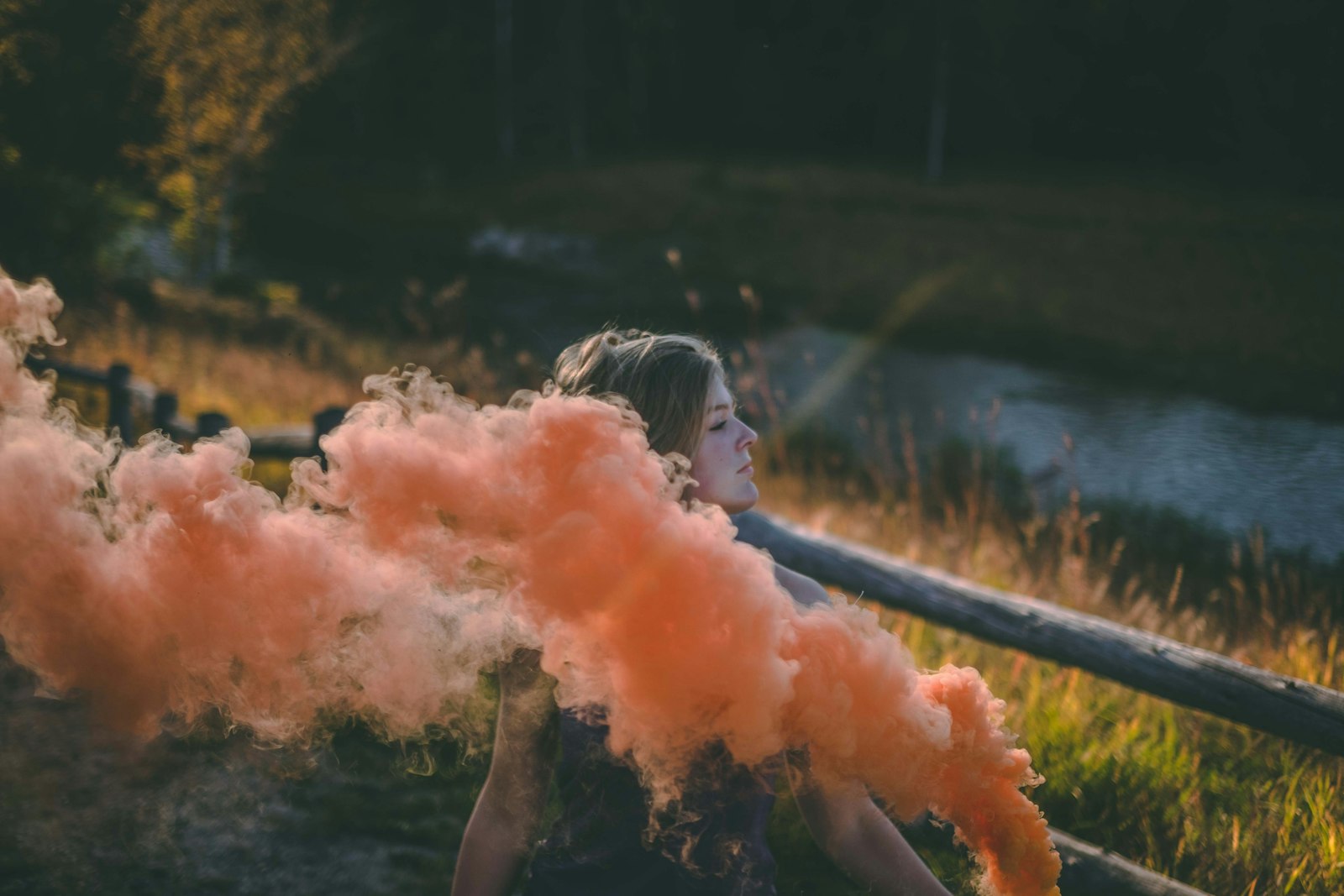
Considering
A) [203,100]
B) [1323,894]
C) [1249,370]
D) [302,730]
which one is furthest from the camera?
[1249,370]

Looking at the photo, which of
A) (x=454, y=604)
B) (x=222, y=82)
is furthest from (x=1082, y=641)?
(x=222, y=82)

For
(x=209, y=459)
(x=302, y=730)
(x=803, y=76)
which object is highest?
(x=803, y=76)

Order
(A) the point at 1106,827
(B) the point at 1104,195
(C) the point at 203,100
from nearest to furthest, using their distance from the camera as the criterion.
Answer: (A) the point at 1106,827, (C) the point at 203,100, (B) the point at 1104,195

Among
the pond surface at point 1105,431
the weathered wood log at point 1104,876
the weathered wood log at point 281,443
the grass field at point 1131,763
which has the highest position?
the weathered wood log at point 281,443

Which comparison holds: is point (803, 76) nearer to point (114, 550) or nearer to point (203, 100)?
point (203, 100)

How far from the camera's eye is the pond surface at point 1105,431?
364 inches

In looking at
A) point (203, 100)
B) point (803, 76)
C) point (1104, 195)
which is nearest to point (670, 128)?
point (803, 76)

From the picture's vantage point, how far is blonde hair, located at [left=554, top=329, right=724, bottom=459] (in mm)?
1802

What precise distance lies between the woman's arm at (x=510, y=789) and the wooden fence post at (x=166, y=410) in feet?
18.9

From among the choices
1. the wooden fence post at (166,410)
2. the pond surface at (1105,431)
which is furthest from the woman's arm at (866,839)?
the wooden fence post at (166,410)

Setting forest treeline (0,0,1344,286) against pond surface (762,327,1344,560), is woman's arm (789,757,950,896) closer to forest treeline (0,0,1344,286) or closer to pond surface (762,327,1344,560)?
pond surface (762,327,1344,560)

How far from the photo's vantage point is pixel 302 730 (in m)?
1.67

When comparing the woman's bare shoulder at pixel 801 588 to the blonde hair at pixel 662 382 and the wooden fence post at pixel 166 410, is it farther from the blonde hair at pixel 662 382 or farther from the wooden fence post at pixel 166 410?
the wooden fence post at pixel 166 410

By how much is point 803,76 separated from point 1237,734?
34.0 metres
